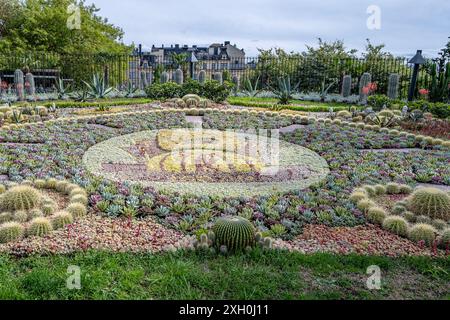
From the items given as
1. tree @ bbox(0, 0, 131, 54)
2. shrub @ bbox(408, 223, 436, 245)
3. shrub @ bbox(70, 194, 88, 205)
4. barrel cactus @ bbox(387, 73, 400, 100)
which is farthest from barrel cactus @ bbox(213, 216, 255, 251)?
tree @ bbox(0, 0, 131, 54)

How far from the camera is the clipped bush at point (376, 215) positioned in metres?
5.32

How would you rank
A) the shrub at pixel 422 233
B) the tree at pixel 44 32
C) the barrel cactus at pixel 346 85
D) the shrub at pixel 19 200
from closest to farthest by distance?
1. the shrub at pixel 422 233
2. the shrub at pixel 19 200
3. the barrel cactus at pixel 346 85
4. the tree at pixel 44 32

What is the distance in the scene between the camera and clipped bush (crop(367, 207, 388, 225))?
5320mm

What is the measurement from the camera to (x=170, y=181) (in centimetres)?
683

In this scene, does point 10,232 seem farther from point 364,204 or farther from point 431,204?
point 431,204

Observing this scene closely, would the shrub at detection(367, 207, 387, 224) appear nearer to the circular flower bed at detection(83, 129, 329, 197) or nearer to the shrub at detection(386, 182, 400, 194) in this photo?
the shrub at detection(386, 182, 400, 194)

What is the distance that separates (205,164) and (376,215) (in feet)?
11.0

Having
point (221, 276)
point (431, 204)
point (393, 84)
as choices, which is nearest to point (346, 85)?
point (393, 84)

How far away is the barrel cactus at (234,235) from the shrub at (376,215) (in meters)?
1.81

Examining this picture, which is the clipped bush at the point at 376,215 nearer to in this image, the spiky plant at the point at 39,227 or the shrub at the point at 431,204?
the shrub at the point at 431,204

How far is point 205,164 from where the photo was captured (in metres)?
7.79

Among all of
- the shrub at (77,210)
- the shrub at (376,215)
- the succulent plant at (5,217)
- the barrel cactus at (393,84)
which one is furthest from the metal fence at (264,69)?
the succulent plant at (5,217)

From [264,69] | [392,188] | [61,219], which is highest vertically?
[264,69]

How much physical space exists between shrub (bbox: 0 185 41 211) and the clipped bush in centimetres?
413
